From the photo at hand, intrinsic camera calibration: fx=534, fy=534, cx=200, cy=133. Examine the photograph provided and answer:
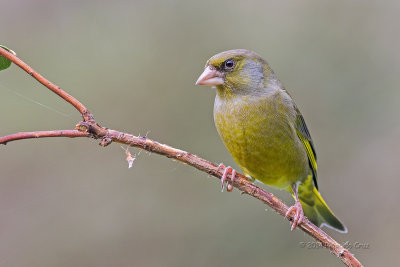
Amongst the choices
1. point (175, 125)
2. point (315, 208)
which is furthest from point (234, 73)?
point (175, 125)

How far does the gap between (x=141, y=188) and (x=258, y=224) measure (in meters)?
1.39

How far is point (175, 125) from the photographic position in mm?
6148

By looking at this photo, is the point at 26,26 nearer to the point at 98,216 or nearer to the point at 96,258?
the point at 98,216

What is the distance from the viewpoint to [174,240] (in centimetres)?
571

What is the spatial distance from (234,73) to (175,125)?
7.93ft

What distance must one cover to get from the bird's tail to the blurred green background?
1.08 m

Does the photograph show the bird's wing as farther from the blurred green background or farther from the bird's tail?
the blurred green background

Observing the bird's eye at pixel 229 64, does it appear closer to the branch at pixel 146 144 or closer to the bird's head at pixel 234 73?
the bird's head at pixel 234 73

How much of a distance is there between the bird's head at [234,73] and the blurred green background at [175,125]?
207 centimetres

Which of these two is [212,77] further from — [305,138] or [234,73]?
[305,138]

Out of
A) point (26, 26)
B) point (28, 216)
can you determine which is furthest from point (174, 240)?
point (26, 26)

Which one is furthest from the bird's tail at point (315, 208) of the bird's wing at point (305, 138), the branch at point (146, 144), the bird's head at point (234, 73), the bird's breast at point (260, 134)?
the branch at point (146, 144)

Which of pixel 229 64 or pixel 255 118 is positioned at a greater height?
pixel 229 64

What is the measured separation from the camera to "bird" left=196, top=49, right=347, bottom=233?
368 cm
